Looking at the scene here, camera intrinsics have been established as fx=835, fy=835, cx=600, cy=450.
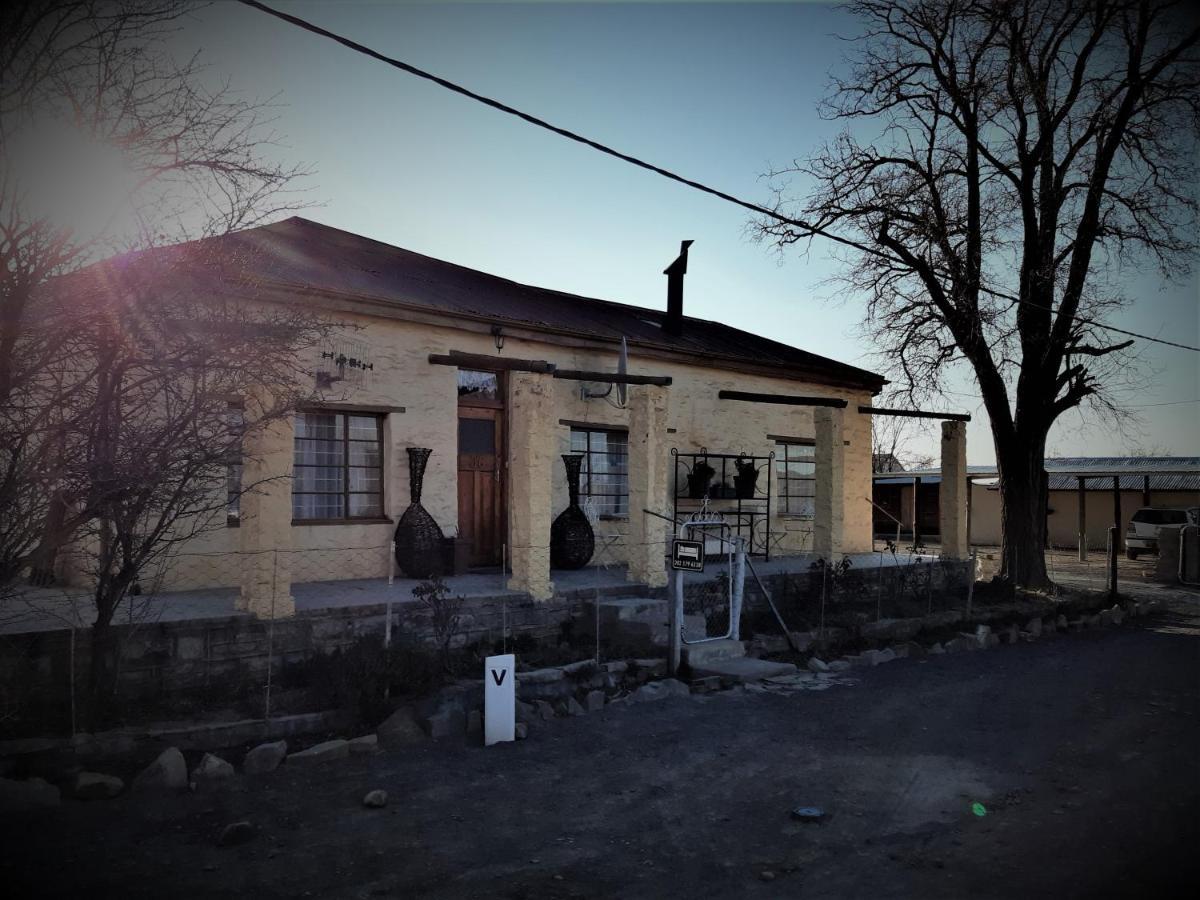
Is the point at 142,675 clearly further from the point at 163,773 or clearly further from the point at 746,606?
the point at 746,606

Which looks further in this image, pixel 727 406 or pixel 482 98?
pixel 727 406

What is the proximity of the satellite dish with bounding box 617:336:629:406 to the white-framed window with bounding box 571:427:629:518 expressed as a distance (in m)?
0.67

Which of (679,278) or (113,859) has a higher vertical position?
(679,278)

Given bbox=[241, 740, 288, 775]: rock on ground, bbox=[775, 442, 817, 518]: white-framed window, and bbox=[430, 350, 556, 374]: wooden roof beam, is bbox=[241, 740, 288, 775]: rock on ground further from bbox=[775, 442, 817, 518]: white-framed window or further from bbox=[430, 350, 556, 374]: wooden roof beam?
bbox=[775, 442, 817, 518]: white-framed window

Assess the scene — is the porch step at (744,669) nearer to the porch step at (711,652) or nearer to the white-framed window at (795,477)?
the porch step at (711,652)

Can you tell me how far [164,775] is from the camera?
17.9 feet

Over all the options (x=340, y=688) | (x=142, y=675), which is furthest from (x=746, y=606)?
(x=142, y=675)

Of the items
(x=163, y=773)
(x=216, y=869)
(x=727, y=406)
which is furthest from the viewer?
(x=727, y=406)

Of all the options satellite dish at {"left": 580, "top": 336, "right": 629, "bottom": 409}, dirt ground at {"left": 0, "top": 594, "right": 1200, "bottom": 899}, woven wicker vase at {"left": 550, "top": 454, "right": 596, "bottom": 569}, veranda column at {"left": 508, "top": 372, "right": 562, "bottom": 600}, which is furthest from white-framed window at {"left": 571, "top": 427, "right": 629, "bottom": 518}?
dirt ground at {"left": 0, "top": 594, "right": 1200, "bottom": 899}

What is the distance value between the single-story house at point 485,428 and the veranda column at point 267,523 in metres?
0.02

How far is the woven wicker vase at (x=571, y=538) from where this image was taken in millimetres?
11867

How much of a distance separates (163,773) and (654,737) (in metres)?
3.61

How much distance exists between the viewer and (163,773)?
5.45 metres

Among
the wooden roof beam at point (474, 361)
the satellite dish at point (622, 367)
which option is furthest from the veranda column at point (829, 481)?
the wooden roof beam at point (474, 361)
